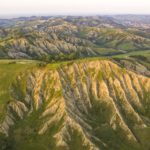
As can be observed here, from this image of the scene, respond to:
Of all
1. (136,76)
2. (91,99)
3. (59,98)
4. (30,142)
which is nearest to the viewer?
(30,142)

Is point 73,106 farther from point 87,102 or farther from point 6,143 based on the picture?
point 6,143

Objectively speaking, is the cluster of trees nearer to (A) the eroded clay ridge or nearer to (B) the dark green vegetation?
(B) the dark green vegetation

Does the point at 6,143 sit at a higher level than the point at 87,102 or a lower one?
higher

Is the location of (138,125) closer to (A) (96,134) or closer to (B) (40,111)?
(A) (96,134)

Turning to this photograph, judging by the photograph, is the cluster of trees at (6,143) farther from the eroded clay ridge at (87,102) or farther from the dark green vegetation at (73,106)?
the eroded clay ridge at (87,102)

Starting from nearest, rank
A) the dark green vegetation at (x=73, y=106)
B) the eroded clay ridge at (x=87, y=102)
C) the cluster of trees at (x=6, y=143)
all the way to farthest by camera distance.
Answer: the cluster of trees at (x=6, y=143), the dark green vegetation at (x=73, y=106), the eroded clay ridge at (x=87, y=102)

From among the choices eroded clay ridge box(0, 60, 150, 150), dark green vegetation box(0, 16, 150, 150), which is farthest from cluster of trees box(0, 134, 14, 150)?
eroded clay ridge box(0, 60, 150, 150)

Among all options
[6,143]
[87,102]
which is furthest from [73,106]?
[6,143]

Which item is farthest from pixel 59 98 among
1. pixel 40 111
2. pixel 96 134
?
pixel 96 134

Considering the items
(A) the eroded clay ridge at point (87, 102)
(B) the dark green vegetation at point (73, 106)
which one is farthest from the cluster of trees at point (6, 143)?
(A) the eroded clay ridge at point (87, 102)
